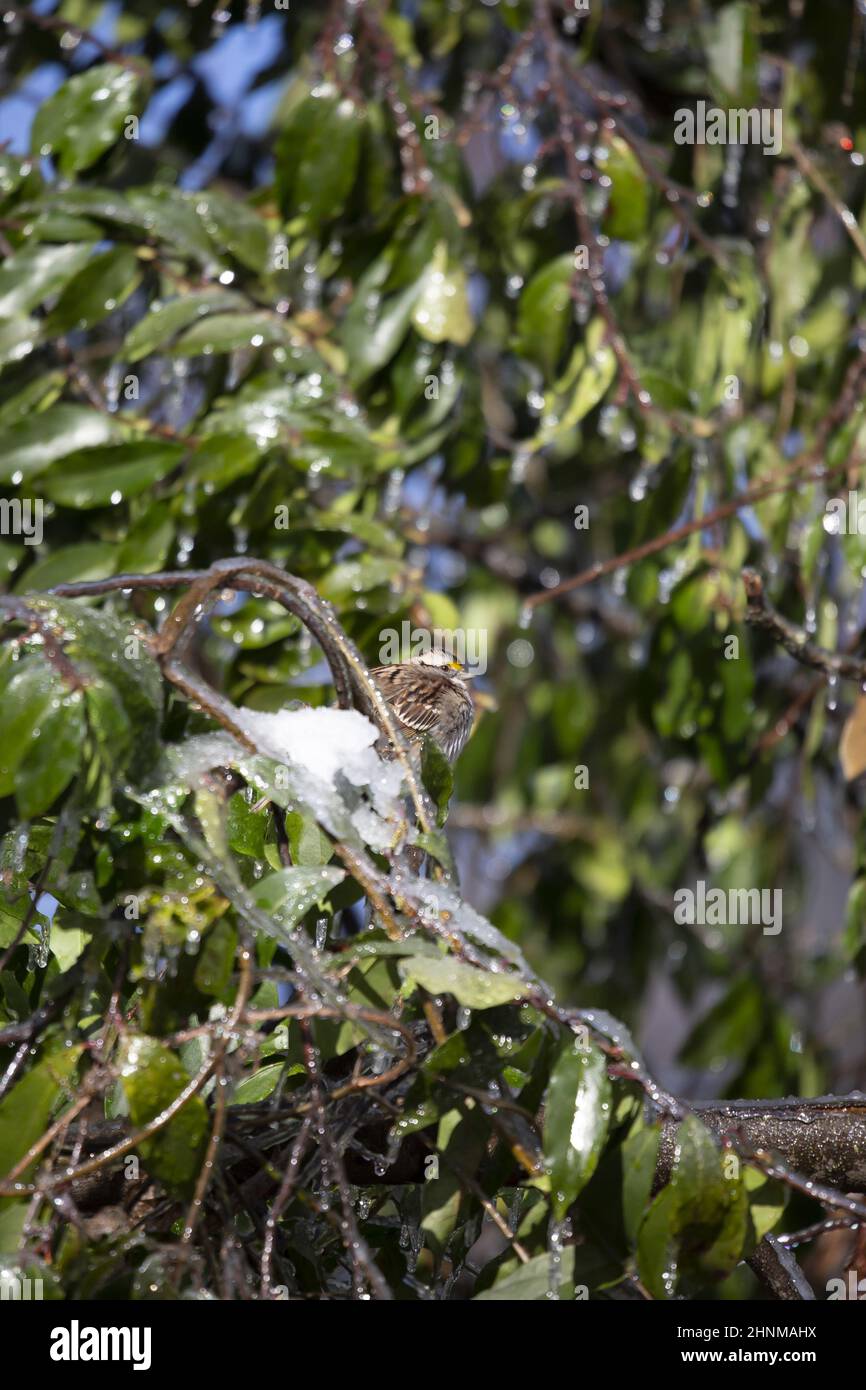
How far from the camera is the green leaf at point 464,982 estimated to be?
1.47 meters

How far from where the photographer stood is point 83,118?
283 centimetres

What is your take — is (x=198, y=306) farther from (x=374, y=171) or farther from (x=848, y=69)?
(x=848, y=69)

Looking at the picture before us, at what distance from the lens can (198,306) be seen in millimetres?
2607

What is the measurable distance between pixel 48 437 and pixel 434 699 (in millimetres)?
1385

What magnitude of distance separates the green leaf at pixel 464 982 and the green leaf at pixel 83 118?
189cm

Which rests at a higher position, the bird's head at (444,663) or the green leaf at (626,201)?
the green leaf at (626,201)

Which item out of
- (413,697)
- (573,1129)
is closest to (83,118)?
(413,697)

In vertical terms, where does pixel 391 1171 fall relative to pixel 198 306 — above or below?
below

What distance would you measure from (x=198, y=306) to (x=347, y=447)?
375 mm

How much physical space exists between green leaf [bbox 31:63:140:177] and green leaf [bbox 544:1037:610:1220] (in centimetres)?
202

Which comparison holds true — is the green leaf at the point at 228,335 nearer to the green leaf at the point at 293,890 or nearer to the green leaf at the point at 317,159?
the green leaf at the point at 317,159

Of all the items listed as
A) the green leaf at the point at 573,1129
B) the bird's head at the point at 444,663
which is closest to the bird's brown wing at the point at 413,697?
the bird's head at the point at 444,663

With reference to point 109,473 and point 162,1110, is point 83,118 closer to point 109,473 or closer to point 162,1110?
point 109,473
